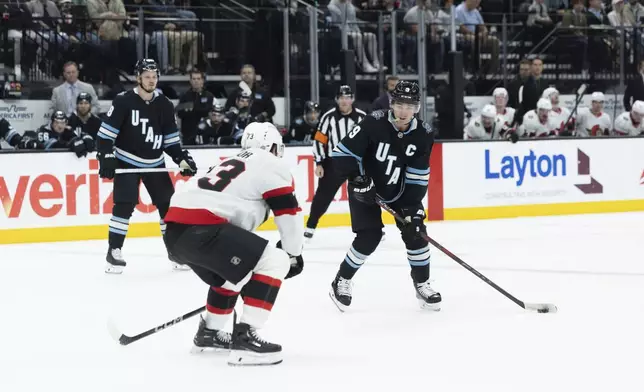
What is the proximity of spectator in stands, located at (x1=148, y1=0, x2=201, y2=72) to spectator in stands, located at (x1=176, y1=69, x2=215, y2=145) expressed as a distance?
287mm

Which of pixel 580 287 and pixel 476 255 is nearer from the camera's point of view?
pixel 580 287

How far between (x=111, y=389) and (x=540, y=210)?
23.6 feet

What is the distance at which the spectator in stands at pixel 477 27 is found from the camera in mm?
12131

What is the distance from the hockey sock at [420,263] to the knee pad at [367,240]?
0.18 m

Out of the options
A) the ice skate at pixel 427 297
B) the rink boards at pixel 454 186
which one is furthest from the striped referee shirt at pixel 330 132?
the ice skate at pixel 427 297

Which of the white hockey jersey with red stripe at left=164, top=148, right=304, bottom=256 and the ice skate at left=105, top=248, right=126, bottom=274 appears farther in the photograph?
the ice skate at left=105, top=248, right=126, bottom=274

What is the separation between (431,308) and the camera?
5.57 meters

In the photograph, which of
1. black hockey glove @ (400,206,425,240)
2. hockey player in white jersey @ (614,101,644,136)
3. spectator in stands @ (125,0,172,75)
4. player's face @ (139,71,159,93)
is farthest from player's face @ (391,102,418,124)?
hockey player in white jersey @ (614,101,644,136)

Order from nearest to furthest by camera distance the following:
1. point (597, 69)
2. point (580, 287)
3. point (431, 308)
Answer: point (431, 308), point (580, 287), point (597, 69)

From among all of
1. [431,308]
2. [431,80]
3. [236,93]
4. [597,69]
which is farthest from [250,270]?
[597,69]

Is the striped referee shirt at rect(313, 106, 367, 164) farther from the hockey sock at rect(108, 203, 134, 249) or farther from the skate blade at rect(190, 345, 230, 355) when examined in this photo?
the skate blade at rect(190, 345, 230, 355)

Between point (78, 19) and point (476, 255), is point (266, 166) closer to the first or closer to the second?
point (476, 255)

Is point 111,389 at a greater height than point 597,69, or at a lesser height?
lesser

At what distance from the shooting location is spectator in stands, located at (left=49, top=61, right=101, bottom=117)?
32.1ft
